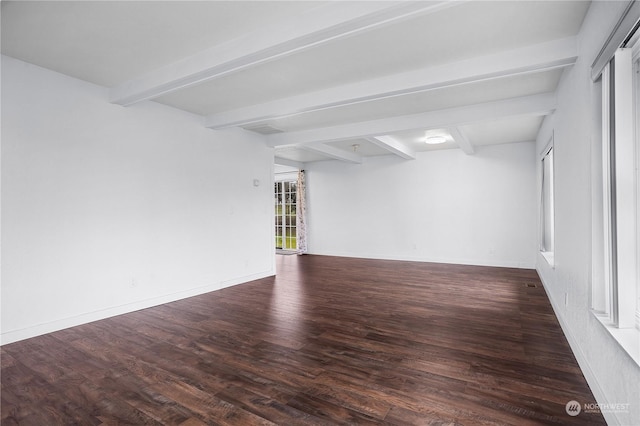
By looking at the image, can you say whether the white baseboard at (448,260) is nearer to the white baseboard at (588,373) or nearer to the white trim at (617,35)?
the white baseboard at (588,373)

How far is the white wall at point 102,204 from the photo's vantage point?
329 centimetres

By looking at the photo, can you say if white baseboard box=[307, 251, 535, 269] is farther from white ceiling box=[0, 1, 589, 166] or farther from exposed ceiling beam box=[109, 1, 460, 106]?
exposed ceiling beam box=[109, 1, 460, 106]

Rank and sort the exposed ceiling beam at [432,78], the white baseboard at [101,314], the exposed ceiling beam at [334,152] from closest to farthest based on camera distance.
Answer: the exposed ceiling beam at [432,78] → the white baseboard at [101,314] → the exposed ceiling beam at [334,152]

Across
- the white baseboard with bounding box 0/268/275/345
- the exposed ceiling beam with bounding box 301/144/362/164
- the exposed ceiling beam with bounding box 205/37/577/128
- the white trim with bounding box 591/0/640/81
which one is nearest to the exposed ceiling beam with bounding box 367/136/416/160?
the exposed ceiling beam with bounding box 301/144/362/164

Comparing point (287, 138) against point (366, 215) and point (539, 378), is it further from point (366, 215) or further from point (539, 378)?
point (539, 378)

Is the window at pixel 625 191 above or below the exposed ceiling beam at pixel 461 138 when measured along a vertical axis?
below

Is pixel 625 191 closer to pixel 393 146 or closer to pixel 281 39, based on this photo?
pixel 281 39

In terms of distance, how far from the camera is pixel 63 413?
2.09 meters

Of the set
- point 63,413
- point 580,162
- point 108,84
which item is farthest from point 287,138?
point 63,413

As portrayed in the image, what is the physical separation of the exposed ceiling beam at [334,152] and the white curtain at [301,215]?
5.67 feet

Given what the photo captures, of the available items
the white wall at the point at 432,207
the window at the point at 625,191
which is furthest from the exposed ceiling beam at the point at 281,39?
the white wall at the point at 432,207

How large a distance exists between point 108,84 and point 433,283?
531 cm

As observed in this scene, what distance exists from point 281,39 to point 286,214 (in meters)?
7.87

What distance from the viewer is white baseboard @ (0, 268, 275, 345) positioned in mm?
3262
